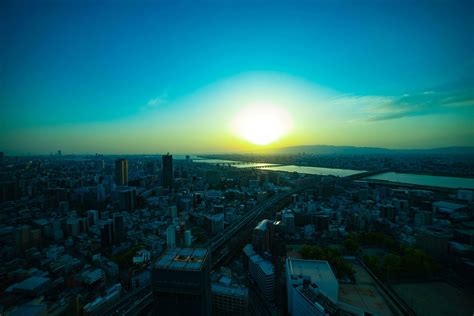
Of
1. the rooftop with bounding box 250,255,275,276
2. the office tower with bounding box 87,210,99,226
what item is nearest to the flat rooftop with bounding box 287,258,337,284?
the rooftop with bounding box 250,255,275,276

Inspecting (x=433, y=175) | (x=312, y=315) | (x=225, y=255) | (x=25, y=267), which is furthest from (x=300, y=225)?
(x=433, y=175)

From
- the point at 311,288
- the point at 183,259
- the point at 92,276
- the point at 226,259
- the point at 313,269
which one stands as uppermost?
the point at 183,259

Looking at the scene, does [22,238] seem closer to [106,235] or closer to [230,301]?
[106,235]

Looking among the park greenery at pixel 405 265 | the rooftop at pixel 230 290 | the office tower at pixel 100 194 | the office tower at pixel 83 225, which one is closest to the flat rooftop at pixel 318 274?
the rooftop at pixel 230 290

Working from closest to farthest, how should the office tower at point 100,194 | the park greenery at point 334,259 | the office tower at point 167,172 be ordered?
the park greenery at point 334,259, the office tower at point 100,194, the office tower at point 167,172

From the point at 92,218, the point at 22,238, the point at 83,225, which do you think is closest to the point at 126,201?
the point at 92,218

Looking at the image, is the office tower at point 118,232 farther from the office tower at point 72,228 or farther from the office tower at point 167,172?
the office tower at point 167,172

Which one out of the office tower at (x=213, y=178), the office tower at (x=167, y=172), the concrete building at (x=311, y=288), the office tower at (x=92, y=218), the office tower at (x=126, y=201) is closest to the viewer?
the concrete building at (x=311, y=288)
